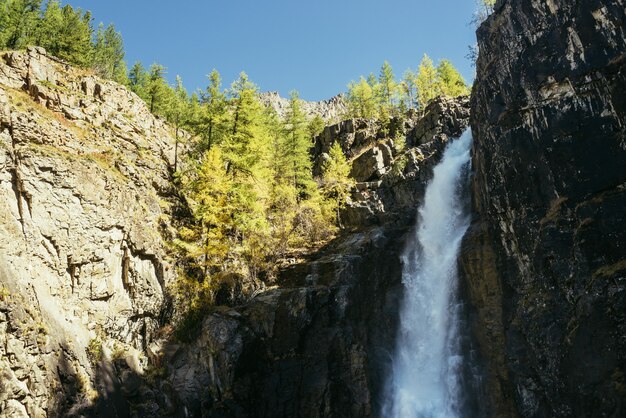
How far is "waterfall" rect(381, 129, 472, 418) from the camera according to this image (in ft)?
73.3

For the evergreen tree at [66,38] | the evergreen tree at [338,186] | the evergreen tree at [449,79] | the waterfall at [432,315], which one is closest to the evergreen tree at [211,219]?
the waterfall at [432,315]

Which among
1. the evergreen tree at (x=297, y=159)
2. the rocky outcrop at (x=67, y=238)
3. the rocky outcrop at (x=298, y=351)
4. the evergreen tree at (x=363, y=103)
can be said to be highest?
the evergreen tree at (x=363, y=103)

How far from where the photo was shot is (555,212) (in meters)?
18.5

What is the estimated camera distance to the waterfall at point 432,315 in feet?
73.3

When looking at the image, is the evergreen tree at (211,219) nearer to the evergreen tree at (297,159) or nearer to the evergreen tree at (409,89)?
the evergreen tree at (297,159)

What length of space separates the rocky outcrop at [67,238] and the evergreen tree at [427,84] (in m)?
42.7

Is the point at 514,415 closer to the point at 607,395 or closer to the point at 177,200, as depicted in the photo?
the point at 607,395

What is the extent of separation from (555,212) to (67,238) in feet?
76.4

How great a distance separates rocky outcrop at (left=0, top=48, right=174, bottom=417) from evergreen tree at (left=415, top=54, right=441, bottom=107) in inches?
1682

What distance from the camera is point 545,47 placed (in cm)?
2002

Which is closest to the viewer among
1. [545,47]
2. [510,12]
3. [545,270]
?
[545,270]

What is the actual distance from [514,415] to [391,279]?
1034cm

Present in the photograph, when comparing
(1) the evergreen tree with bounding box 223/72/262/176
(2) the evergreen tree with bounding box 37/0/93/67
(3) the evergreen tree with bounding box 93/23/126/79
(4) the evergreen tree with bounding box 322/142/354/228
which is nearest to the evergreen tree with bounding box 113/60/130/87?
(3) the evergreen tree with bounding box 93/23/126/79

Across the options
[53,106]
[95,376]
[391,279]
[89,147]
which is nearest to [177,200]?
[89,147]
